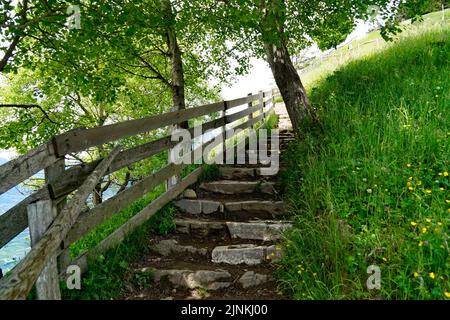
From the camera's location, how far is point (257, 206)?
579 cm

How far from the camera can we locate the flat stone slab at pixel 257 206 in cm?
568

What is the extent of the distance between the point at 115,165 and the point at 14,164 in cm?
157

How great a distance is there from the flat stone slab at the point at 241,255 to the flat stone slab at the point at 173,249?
23 cm

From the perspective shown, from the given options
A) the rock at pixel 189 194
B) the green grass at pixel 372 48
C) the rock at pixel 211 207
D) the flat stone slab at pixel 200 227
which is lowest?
the flat stone slab at pixel 200 227

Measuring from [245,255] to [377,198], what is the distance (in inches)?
67.1

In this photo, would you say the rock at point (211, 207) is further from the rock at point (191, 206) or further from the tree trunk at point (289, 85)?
the tree trunk at point (289, 85)

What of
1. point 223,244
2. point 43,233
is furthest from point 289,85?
point 43,233

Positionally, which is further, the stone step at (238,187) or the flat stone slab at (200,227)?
the stone step at (238,187)

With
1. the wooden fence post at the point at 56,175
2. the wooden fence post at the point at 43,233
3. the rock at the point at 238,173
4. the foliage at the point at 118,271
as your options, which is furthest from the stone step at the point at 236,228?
the wooden fence post at the point at 43,233

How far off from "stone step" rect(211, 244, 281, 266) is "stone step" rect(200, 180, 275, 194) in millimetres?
1922

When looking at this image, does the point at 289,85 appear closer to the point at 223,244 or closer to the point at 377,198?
the point at 223,244

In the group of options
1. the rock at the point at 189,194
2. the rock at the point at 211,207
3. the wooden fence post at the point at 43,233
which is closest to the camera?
the wooden fence post at the point at 43,233

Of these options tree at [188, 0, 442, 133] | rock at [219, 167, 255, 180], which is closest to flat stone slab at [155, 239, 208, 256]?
rock at [219, 167, 255, 180]

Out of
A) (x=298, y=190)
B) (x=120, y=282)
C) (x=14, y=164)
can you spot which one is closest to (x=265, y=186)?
(x=298, y=190)
